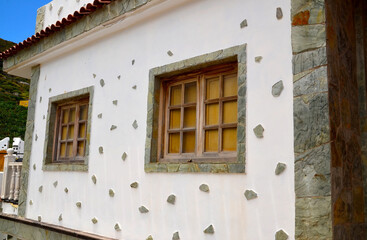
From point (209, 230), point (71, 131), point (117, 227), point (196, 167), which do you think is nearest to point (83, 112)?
point (71, 131)

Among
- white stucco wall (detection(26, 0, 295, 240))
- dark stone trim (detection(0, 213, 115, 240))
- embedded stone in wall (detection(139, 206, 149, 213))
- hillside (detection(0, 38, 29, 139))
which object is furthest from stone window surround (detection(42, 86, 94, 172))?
hillside (detection(0, 38, 29, 139))

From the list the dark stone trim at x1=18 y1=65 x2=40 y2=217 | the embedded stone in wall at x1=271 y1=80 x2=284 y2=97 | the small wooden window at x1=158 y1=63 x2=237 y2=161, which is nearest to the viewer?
the embedded stone in wall at x1=271 y1=80 x2=284 y2=97

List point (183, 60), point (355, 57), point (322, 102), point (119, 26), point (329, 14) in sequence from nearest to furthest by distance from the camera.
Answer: point (322, 102) → point (329, 14) → point (355, 57) → point (183, 60) → point (119, 26)

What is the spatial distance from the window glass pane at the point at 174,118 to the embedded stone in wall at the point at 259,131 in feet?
3.87

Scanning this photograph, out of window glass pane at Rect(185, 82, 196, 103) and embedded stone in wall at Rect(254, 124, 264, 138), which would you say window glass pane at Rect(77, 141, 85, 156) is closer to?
window glass pane at Rect(185, 82, 196, 103)

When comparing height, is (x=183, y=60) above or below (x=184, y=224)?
above

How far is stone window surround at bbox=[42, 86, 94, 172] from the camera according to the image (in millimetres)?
5468

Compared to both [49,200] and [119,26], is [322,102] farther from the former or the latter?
[49,200]

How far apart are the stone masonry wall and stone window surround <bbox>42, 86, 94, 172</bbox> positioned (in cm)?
323

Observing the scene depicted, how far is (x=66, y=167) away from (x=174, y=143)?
2.13 metres

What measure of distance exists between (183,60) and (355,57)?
1758 mm

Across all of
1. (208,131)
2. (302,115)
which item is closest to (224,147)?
(208,131)

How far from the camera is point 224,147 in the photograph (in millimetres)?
3912

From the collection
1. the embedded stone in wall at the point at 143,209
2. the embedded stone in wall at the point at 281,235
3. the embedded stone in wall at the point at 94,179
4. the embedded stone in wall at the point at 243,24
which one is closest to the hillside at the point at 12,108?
the embedded stone in wall at the point at 94,179
